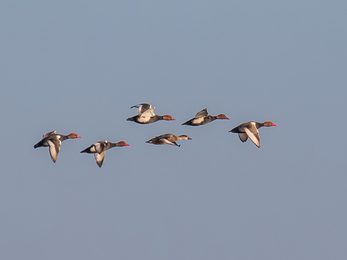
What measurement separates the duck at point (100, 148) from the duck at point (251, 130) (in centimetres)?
623

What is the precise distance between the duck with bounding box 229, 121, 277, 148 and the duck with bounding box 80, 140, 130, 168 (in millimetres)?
6233

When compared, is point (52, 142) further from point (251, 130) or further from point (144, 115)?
point (251, 130)

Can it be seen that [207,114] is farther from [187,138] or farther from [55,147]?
[55,147]

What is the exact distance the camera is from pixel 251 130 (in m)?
43.7

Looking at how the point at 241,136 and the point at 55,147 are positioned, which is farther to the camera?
the point at 241,136

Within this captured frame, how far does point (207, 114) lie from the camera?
145 feet

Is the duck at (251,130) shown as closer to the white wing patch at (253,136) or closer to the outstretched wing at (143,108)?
the white wing patch at (253,136)

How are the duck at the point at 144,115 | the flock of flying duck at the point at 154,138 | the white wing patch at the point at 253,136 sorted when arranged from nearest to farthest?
the white wing patch at the point at 253,136 → the flock of flying duck at the point at 154,138 → the duck at the point at 144,115

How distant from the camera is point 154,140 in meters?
44.1

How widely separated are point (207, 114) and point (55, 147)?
7.85 meters

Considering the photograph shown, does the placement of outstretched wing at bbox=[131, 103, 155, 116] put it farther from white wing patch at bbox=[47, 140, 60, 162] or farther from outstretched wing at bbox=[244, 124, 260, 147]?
outstretched wing at bbox=[244, 124, 260, 147]

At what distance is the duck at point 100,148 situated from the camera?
44.4 meters

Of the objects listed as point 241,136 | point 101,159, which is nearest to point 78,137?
point 101,159

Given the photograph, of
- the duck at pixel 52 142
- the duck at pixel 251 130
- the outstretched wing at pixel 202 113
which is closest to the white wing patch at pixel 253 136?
the duck at pixel 251 130
